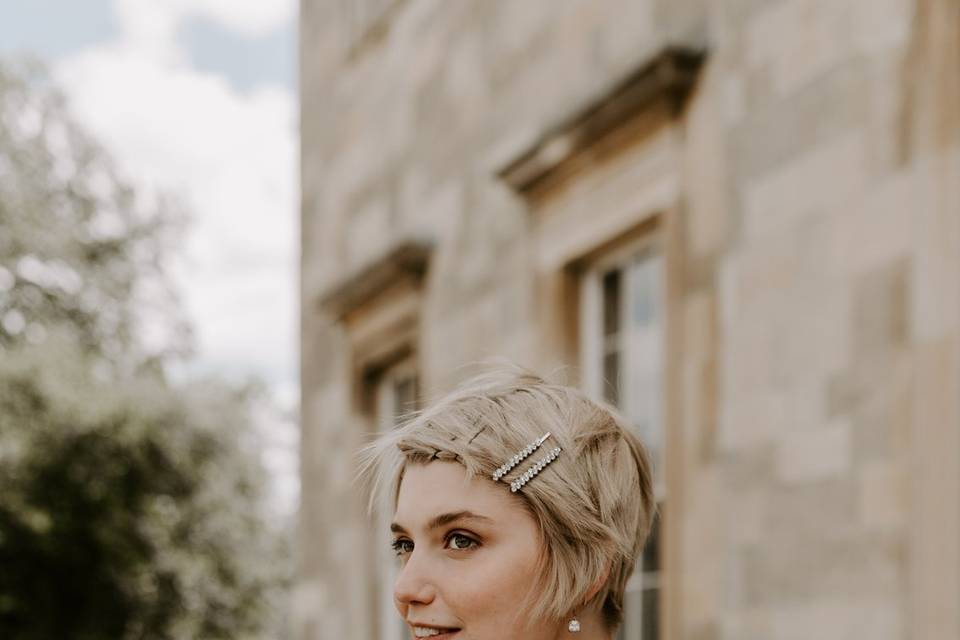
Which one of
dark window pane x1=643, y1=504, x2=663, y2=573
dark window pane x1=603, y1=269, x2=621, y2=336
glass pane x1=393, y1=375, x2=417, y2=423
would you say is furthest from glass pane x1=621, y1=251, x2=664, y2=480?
glass pane x1=393, y1=375, x2=417, y2=423

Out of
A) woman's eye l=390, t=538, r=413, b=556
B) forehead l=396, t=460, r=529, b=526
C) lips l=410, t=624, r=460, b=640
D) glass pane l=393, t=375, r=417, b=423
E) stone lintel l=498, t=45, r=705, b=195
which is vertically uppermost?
stone lintel l=498, t=45, r=705, b=195

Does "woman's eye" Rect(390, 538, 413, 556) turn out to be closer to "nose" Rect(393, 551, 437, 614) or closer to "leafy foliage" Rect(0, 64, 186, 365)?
"nose" Rect(393, 551, 437, 614)

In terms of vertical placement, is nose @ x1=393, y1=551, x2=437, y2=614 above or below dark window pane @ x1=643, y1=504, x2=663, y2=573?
below

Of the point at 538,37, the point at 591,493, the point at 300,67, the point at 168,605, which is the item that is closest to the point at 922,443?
the point at 591,493

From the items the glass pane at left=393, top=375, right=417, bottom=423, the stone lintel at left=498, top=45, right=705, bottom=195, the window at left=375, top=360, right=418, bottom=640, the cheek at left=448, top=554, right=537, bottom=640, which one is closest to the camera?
the cheek at left=448, top=554, right=537, bottom=640

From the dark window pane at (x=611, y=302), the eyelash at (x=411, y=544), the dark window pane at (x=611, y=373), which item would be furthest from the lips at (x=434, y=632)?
the dark window pane at (x=611, y=302)

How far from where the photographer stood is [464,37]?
1012 cm

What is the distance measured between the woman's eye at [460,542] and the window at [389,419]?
29.0 ft

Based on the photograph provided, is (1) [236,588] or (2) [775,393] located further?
(1) [236,588]

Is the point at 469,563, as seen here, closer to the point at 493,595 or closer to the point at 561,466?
the point at 493,595

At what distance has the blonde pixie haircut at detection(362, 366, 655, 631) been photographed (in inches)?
92.7

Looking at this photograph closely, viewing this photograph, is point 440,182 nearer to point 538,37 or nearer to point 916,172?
point 538,37

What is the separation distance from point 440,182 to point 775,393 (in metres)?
4.41

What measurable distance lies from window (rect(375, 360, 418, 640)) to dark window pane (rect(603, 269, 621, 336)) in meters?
3.13
